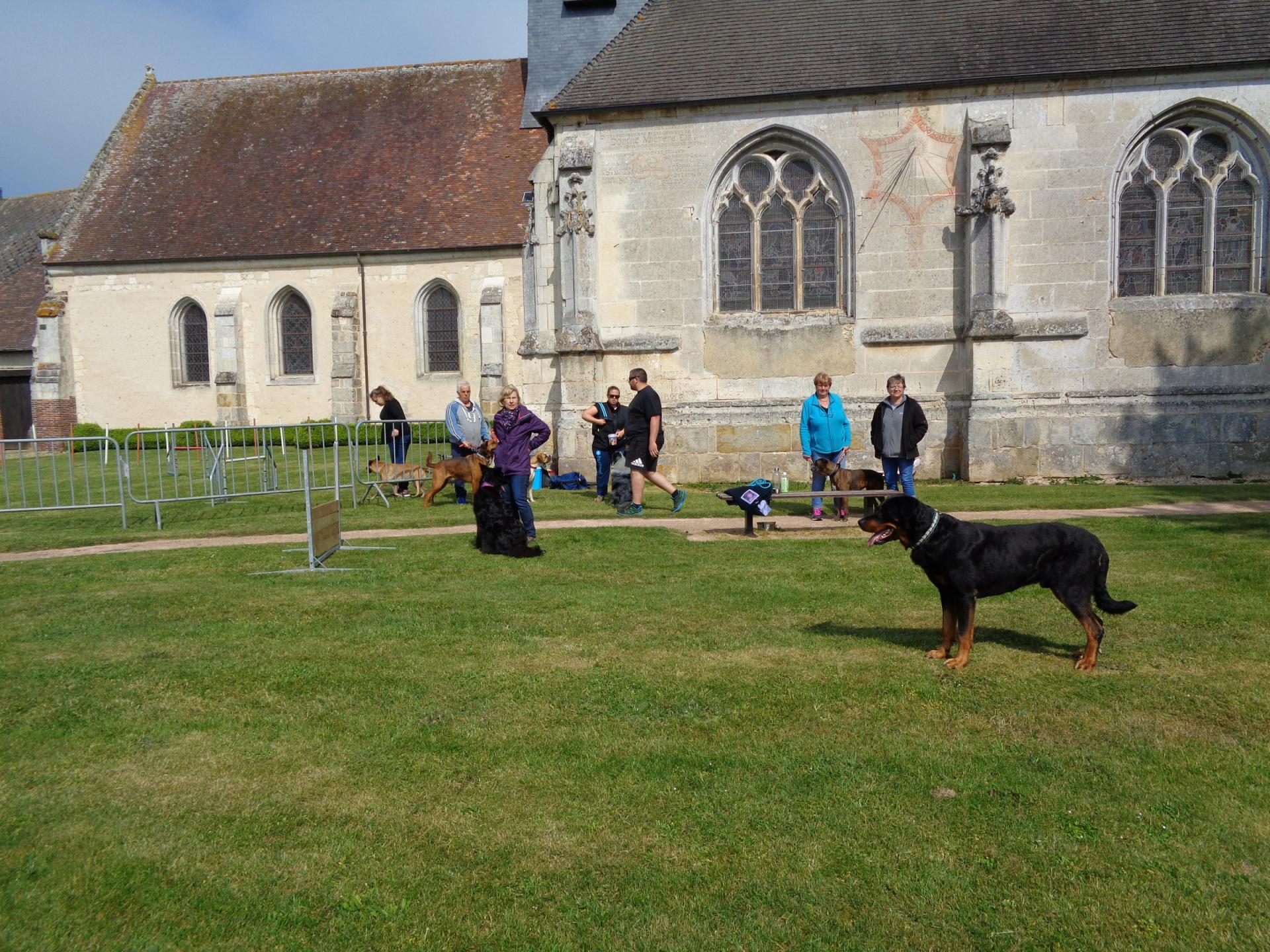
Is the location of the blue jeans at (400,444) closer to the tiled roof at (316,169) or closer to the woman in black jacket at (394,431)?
the woman in black jacket at (394,431)

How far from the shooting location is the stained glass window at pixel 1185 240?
15.5m

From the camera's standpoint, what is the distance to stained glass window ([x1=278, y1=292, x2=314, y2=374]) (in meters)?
29.7

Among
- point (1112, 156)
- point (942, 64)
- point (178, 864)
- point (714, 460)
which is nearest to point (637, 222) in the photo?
point (714, 460)

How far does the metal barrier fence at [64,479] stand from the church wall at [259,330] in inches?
395

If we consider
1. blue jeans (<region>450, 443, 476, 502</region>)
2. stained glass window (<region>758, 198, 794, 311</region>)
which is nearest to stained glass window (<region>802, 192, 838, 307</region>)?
stained glass window (<region>758, 198, 794, 311</region>)

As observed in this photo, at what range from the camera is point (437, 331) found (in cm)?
2912

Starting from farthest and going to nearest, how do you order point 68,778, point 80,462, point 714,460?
point 80,462 < point 714,460 < point 68,778

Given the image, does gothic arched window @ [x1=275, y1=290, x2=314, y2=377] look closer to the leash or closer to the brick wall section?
the brick wall section

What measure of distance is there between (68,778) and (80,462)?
56.9 ft

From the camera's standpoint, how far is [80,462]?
19.6 metres

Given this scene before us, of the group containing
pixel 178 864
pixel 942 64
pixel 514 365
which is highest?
pixel 942 64

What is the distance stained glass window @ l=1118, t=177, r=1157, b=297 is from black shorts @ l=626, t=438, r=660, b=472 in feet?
28.1

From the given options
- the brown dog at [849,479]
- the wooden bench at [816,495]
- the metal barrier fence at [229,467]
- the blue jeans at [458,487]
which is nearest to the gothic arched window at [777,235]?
the brown dog at [849,479]

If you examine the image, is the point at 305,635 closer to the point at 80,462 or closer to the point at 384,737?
the point at 384,737
